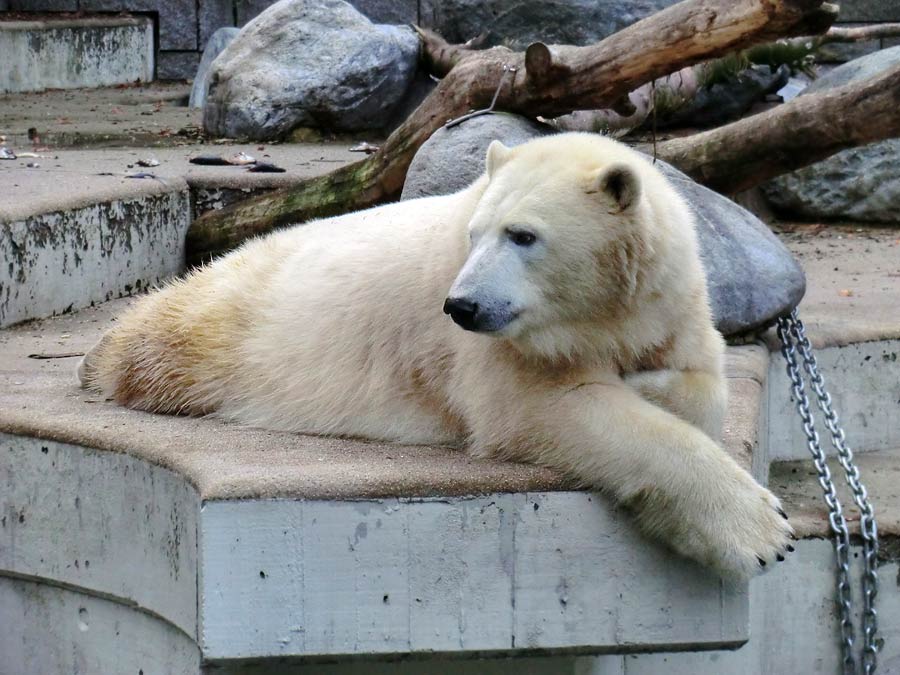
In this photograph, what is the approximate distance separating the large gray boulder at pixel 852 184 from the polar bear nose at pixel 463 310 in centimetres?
517

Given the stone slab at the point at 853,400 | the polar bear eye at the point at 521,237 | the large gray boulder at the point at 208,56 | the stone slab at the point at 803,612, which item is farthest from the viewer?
the large gray boulder at the point at 208,56

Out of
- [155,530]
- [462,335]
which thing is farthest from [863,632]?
[155,530]

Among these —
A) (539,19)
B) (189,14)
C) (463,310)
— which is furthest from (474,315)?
(189,14)

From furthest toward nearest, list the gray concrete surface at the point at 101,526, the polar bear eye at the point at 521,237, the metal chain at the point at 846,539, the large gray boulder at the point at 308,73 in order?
the large gray boulder at the point at 308,73, the metal chain at the point at 846,539, the gray concrete surface at the point at 101,526, the polar bear eye at the point at 521,237

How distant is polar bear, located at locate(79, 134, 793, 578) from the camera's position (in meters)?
2.52

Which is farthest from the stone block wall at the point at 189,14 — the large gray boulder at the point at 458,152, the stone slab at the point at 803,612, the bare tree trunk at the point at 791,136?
the stone slab at the point at 803,612

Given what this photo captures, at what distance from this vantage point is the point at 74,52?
10.6m

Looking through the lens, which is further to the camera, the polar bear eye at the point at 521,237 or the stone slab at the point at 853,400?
the stone slab at the point at 853,400

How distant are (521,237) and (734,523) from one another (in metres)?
0.68

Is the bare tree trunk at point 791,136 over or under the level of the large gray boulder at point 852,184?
over

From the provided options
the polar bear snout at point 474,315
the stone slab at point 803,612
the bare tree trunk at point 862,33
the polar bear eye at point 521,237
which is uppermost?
the bare tree trunk at point 862,33

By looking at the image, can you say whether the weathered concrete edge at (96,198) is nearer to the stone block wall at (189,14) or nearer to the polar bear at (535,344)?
the polar bear at (535,344)

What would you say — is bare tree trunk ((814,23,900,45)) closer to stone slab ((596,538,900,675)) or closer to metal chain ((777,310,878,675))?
metal chain ((777,310,878,675))

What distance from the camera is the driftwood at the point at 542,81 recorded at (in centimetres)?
437
